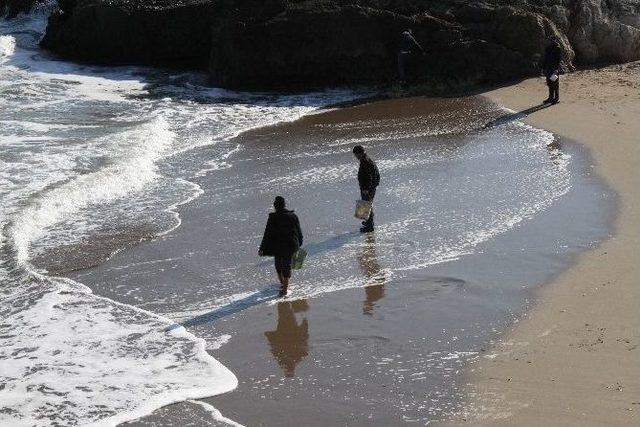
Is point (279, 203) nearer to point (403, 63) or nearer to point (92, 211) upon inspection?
point (92, 211)

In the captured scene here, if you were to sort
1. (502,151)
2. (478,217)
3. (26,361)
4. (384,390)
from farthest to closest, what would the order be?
(502,151) → (478,217) → (26,361) → (384,390)

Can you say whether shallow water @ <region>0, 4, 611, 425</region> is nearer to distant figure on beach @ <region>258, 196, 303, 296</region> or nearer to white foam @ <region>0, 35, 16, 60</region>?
distant figure on beach @ <region>258, 196, 303, 296</region>

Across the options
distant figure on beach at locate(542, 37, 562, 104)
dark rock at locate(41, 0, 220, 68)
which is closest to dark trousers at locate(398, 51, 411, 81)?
distant figure on beach at locate(542, 37, 562, 104)

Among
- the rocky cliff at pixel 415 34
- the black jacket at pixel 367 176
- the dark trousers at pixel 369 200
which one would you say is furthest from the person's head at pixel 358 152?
the rocky cliff at pixel 415 34

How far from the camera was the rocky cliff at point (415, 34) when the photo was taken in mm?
23391

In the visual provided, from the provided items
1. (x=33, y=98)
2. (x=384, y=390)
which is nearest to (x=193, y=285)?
(x=384, y=390)

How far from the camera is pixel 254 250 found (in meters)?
12.4

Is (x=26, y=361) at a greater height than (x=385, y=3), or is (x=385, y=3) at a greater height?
(x=385, y=3)

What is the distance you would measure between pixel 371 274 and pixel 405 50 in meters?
12.9

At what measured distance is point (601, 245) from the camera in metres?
11.7

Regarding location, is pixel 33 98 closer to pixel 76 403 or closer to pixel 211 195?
pixel 211 195

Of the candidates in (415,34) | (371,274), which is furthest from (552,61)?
(371,274)

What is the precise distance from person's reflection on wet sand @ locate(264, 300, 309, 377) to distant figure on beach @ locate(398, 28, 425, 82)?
13.7 m

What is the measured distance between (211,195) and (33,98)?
393 inches
